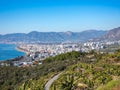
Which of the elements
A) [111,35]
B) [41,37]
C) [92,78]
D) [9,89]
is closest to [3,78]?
[9,89]

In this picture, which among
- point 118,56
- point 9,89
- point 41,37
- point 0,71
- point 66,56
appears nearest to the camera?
point 9,89

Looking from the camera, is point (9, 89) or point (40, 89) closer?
point (40, 89)

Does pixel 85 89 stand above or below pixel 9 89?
above

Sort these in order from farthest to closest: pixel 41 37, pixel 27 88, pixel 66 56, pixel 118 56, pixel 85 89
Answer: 1. pixel 41 37
2. pixel 66 56
3. pixel 118 56
4. pixel 27 88
5. pixel 85 89

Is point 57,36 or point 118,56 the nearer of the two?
point 118,56

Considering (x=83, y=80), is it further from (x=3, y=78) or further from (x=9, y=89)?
(x=3, y=78)

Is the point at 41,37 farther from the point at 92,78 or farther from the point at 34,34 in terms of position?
the point at 92,78

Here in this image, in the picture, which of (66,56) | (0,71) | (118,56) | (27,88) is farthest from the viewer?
(66,56)

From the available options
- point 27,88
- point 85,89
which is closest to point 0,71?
point 27,88

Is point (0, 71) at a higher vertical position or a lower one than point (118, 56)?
lower
